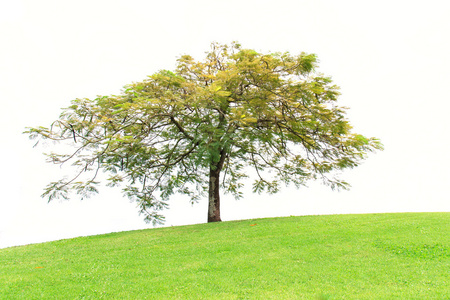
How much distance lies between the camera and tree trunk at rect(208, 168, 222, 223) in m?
17.6

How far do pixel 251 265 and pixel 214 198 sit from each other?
8702mm

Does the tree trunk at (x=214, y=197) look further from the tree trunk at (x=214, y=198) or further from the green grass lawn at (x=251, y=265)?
the green grass lawn at (x=251, y=265)

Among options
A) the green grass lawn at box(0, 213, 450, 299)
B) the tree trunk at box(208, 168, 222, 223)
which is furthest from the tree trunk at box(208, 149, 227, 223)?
the green grass lawn at box(0, 213, 450, 299)

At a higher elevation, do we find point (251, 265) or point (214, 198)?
point (214, 198)

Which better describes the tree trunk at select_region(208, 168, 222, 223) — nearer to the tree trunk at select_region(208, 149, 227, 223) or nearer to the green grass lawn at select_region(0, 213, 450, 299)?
the tree trunk at select_region(208, 149, 227, 223)

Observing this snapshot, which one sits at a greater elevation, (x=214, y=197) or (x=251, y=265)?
(x=214, y=197)

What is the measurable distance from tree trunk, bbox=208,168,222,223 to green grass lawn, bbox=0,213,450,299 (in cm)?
385

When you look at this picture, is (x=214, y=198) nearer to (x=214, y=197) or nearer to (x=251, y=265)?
(x=214, y=197)

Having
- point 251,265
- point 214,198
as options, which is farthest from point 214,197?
point 251,265

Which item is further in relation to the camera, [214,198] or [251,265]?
[214,198]

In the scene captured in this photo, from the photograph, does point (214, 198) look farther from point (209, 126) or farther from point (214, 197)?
point (209, 126)

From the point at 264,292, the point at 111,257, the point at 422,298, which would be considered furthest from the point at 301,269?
the point at 111,257

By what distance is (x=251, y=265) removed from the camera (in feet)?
29.7

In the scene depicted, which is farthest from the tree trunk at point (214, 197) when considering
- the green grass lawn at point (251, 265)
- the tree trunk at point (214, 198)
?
the green grass lawn at point (251, 265)
